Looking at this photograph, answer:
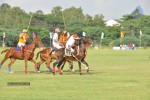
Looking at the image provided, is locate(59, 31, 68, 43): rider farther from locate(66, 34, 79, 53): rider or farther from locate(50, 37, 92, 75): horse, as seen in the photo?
locate(66, 34, 79, 53): rider

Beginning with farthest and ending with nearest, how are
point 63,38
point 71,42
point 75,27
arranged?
1. point 75,27
2. point 63,38
3. point 71,42

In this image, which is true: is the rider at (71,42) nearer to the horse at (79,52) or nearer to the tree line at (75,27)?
the horse at (79,52)

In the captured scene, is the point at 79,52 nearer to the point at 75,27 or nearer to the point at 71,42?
the point at 71,42

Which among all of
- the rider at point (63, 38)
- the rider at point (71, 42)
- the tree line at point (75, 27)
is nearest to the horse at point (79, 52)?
the rider at point (71, 42)

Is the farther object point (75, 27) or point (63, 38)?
point (75, 27)

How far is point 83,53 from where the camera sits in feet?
88.5

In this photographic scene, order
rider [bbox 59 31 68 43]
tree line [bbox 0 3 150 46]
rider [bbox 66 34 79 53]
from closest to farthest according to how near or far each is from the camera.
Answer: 1. rider [bbox 66 34 79 53]
2. rider [bbox 59 31 68 43]
3. tree line [bbox 0 3 150 46]

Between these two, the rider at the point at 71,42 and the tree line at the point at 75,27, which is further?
the tree line at the point at 75,27

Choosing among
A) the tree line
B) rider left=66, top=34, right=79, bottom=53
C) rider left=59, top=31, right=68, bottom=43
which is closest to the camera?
rider left=66, top=34, right=79, bottom=53

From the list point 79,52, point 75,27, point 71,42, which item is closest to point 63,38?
point 71,42

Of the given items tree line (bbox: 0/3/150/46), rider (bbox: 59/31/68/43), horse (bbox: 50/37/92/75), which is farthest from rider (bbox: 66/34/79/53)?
tree line (bbox: 0/3/150/46)

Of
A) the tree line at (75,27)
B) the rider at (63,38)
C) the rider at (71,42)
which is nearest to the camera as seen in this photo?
the rider at (71,42)

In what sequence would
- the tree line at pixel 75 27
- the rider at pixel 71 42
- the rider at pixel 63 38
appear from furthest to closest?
the tree line at pixel 75 27
the rider at pixel 63 38
the rider at pixel 71 42

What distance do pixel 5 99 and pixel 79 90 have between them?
3.17 metres
